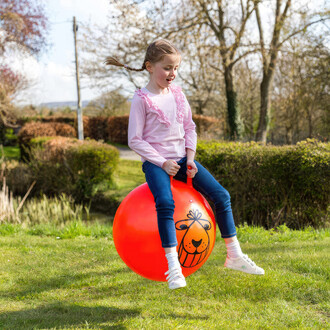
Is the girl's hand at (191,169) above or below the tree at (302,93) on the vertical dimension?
below

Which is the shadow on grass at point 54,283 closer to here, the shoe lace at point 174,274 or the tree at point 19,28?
the shoe lace at point 174,274

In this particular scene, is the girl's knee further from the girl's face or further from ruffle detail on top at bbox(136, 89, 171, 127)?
the girl's face

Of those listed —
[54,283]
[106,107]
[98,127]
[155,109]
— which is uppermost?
[106,107]

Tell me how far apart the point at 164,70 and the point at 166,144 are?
697mm

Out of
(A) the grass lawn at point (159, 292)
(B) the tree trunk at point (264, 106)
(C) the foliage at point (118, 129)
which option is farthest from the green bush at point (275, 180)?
(C) the foliage at point (118, 129)

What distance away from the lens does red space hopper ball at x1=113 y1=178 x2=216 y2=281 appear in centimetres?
330

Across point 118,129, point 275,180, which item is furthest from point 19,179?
point 118,129

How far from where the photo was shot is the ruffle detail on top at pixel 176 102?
11.2 feet

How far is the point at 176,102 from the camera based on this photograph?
3.64 meters

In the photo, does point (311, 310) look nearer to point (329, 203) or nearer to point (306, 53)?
point (329, 203)

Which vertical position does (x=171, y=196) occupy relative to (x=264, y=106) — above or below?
below

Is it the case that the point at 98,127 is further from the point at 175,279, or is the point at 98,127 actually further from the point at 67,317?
the point at 175,279

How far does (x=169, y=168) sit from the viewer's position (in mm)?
Result: 3324

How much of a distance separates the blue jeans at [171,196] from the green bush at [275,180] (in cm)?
386
